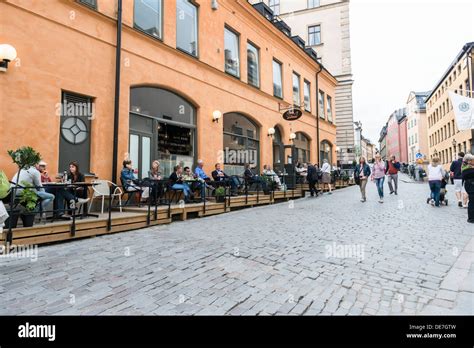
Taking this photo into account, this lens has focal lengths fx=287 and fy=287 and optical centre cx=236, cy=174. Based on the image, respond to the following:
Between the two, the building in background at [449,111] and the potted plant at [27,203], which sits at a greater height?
the building in background at [449,111]

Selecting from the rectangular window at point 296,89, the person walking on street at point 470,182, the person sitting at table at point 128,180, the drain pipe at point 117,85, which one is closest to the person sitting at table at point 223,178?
the person sitting at table at point 128,180

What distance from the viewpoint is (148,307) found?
9.24ft

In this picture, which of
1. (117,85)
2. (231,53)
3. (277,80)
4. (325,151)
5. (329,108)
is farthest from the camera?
(329,108)

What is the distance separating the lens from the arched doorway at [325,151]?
907 inches

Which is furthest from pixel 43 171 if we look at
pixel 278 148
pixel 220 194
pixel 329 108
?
pixel 329 108

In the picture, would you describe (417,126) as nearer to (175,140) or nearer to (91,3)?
(175,140)

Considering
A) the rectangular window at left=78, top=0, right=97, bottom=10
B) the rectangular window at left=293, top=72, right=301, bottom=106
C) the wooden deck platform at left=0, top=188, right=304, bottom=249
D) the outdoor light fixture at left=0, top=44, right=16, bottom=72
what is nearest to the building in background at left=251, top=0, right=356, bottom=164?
the rectangular window at left=293, top=72, right=301, bottom=106

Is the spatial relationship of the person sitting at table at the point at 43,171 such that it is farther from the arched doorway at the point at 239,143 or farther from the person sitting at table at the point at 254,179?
the arched doorway at the point at 239,143

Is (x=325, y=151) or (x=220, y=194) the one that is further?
(x=325, y=151)

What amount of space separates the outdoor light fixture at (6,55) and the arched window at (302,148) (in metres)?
15.3

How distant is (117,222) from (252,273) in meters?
3.87

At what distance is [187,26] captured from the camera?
11320 millimetres

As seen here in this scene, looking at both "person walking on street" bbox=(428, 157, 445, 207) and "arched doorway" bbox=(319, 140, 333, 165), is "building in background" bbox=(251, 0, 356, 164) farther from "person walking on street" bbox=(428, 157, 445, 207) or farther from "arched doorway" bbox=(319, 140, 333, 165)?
"person walking on street" bbox=(428, 157, 445, 207)

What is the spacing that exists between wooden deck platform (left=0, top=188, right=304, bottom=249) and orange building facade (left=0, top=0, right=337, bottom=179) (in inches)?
78.5
